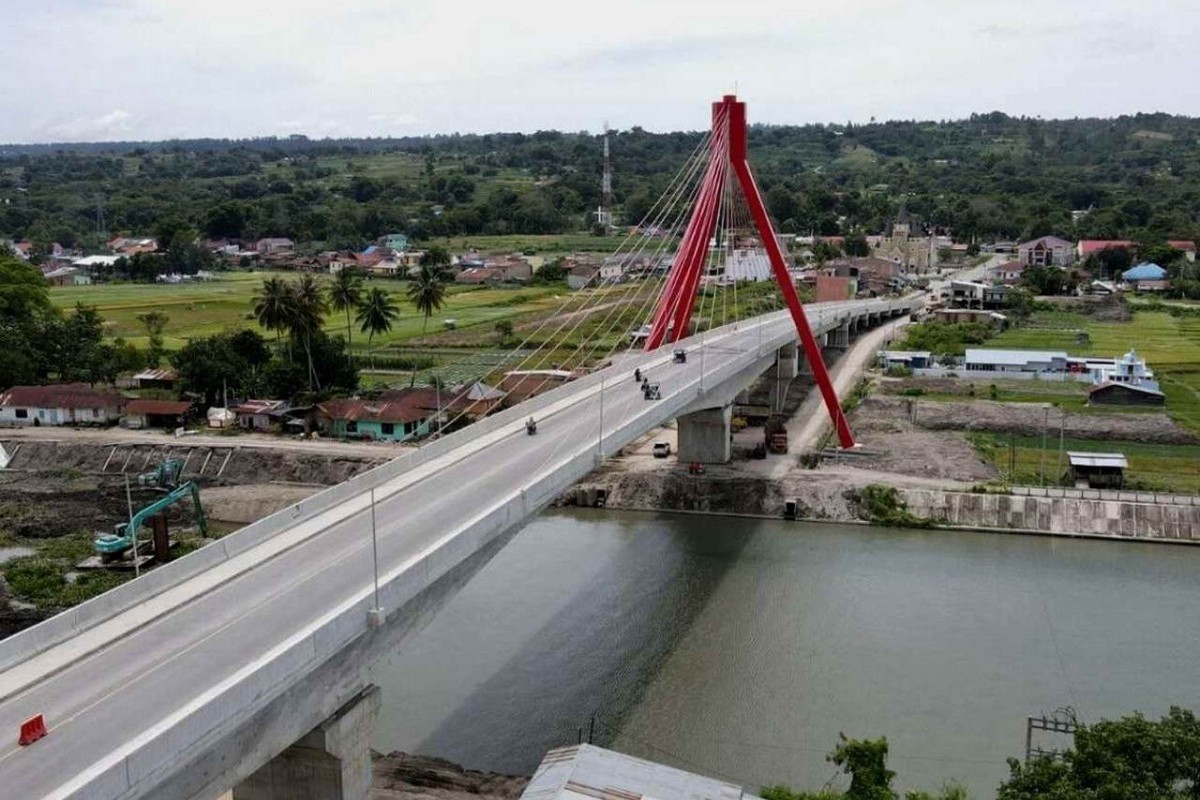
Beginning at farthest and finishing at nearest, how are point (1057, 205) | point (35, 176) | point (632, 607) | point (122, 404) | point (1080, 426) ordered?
point (35, 176)
point (1057, 205)
point (122, 404)
point (1080, 426)
point (632, 607)

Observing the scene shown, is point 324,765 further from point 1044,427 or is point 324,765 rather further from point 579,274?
point 579,274

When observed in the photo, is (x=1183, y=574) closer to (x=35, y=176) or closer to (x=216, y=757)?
(x=216, y=757)

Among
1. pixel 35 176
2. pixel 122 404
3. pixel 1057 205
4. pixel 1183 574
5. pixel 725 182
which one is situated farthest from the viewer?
pixel 35 176

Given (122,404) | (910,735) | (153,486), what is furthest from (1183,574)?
(122,404)

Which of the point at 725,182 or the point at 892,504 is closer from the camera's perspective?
the point at 892,504

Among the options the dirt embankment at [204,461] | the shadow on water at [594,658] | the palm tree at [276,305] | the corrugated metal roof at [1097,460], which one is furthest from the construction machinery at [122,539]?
the corrugated metal roof at [1097,460]

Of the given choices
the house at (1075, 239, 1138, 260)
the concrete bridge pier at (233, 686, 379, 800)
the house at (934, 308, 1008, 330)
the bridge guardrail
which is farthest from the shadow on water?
the house at (1075, 239, 1138, 260)

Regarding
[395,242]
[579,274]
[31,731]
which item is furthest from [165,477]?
[395,242]

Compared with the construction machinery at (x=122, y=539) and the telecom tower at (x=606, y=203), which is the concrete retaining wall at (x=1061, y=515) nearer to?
the construction machinery at (x=122, y=539)
